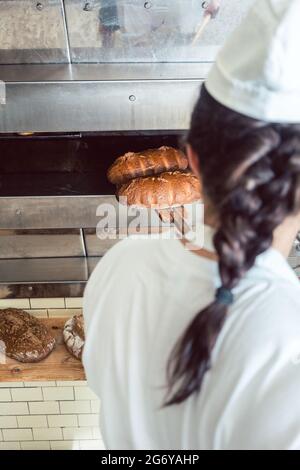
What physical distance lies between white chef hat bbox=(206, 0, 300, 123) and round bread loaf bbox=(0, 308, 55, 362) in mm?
1267

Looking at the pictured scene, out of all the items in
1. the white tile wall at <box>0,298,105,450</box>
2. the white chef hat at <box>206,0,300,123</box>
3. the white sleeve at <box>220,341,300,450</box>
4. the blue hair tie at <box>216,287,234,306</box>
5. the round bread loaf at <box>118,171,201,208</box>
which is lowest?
the white tile wall at <box>0,298,105,450</box>

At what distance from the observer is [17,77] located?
1.68 meters

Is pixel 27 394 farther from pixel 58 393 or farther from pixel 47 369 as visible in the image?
pixel 47 369

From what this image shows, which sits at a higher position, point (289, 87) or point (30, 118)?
point (289, 87)

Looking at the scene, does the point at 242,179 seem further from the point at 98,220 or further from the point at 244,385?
the point at 98,220

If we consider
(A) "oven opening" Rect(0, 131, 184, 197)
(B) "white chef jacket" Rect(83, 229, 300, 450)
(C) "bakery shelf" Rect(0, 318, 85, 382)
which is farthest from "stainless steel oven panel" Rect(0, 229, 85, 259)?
(B) "white chef jacket" Rect(83, 229, 300, 450)

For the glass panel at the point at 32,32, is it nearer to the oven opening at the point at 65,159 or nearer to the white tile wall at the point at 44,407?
the oven opening at the point at 65,159

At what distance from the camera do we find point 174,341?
0.69m

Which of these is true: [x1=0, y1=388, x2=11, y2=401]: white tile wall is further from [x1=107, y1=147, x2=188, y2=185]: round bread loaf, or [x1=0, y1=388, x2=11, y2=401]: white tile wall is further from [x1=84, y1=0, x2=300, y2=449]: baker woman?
[x1=84, y1=0, x2=300, y2=449]: baker woman

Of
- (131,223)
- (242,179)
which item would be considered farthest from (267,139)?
(131,223)

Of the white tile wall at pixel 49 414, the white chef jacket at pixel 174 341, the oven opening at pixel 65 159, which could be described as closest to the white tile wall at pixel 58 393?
the white tile wall at pixel 49 414

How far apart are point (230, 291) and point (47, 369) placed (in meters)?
1.16

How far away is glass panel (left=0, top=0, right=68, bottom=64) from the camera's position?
67.6 inches
